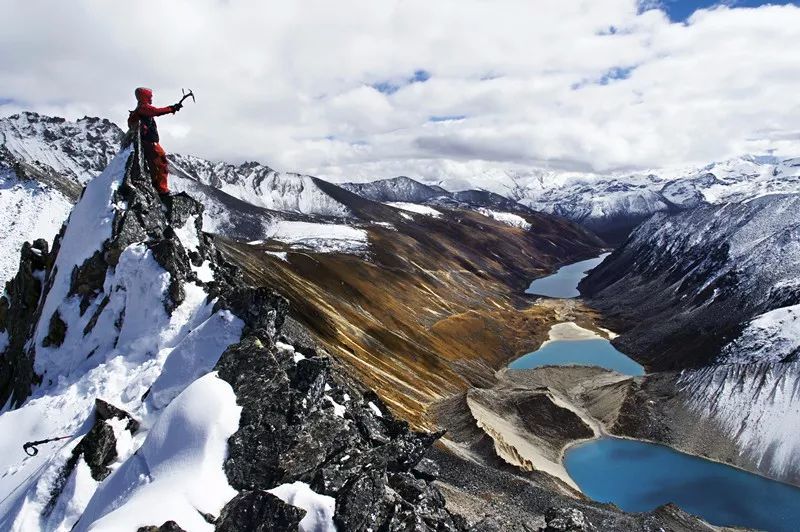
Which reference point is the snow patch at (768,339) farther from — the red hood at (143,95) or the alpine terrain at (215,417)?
the red hood at (143,95)

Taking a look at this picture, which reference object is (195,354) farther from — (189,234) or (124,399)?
(189,234)

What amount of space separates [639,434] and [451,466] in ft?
175

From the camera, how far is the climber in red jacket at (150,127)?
4409 cm

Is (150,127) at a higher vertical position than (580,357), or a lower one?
higher

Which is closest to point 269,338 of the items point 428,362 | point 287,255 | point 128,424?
point 128,424

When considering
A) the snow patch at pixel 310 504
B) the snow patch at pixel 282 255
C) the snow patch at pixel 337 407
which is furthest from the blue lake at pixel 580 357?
the snow patch at pixel 310 504

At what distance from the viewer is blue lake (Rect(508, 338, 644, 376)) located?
448 feet

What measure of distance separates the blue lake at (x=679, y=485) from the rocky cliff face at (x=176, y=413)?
58.0 metres

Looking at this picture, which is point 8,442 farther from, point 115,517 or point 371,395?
point 371,395

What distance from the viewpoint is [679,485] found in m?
81.2

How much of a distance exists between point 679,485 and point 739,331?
49.7 m

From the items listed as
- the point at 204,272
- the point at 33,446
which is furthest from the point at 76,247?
the point at 33,446

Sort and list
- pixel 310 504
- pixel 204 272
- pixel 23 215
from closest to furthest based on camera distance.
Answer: pixel 310 504 → pixel 204 272 → pixel 23 215

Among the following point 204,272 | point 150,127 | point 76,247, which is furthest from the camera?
point 150,127
